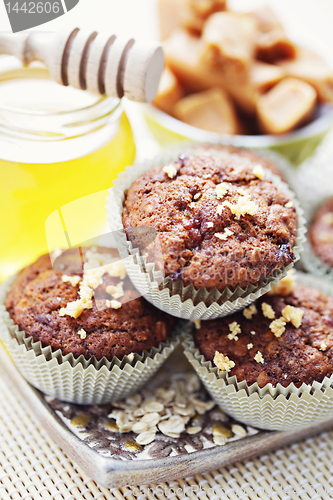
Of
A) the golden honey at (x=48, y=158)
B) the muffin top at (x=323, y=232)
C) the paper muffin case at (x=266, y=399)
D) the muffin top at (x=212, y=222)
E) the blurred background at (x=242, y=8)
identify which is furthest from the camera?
the blurred background at (x=242, y=8)

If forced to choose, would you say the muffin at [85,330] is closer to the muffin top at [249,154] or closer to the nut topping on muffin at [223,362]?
the nut topping on muffin at [223,362]

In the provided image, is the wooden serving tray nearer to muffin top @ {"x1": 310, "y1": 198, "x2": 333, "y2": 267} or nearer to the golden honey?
the golden honey

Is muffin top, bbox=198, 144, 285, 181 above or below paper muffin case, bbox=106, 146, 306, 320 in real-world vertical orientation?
below

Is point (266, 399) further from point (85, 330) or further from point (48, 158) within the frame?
point (48, 158)

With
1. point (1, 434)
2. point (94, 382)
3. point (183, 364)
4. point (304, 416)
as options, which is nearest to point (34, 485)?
point (1, 434)

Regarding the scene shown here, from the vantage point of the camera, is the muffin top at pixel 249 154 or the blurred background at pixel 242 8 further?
the blurred background at pixel 242 8

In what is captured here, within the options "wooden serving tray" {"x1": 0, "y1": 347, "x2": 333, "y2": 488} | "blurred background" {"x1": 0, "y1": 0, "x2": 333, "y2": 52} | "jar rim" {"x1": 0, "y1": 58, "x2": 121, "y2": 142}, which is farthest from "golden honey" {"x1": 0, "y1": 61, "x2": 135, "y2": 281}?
"blurred background" {"x1": 0, "y1": 0, "x2": 333, "y2": 52}

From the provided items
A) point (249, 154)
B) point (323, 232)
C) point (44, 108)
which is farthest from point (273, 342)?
point (44, 108)

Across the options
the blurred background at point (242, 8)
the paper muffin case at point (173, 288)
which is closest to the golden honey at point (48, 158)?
the paper muffin case at point (173, 288)
